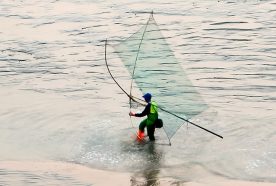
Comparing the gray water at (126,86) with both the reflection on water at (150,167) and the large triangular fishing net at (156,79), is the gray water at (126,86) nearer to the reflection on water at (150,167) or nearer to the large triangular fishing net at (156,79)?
the reflection on water at (150,167)

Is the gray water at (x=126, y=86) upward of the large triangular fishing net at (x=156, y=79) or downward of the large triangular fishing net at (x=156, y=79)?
downward

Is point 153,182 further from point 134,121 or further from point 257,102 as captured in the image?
point 257,102

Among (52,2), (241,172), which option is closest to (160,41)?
(241,172)

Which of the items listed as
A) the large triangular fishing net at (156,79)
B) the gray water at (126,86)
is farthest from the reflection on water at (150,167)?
the large triangular fishing net at (156,79)

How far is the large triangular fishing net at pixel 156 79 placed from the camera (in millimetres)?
16047

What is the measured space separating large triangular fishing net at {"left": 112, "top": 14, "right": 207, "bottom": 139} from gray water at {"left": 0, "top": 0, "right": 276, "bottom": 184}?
2.41 feet

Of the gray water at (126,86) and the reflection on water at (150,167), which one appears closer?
the reflection on water at (150,167)

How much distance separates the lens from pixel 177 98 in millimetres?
18703

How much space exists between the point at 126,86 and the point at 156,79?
288 cm

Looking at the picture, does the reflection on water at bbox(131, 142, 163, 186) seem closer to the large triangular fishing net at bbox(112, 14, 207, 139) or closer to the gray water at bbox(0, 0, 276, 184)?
the gray water at bbox(0, 0, 276, 184)

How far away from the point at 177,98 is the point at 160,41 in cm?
218

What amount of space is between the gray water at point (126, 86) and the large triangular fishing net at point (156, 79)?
73 cm

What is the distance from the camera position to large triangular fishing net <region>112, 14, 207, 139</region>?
1605 cm

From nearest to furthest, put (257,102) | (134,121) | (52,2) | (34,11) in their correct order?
(134,121), (257,102), (34,11), (52,2)
